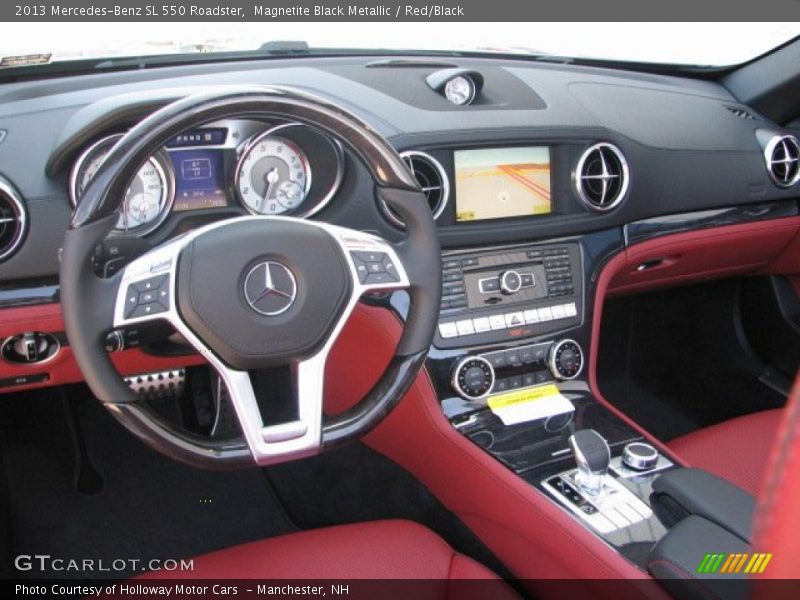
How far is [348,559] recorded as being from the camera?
4.97 ft

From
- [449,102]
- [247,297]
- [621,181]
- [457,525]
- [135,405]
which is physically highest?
[449,102]

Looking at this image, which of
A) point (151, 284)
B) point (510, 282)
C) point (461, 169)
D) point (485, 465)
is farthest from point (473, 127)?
point (151, 284)

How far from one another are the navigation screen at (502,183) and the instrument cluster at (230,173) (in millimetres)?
336

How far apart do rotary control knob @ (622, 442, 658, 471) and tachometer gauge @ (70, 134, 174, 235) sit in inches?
40.1

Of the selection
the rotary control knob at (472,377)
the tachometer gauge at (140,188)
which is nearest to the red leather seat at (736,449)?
the rotary control knob at (472,377)

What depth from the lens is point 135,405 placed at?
126cm

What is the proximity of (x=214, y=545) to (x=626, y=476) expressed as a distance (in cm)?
112

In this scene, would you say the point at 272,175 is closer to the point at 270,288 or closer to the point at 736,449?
the point at 270,288

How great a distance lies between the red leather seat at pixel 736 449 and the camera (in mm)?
1834

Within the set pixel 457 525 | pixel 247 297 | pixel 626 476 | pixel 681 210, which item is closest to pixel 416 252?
pixel 247 297

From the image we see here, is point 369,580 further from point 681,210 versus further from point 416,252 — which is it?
point 681,210

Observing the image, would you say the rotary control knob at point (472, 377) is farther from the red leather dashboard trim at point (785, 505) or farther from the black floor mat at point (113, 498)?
the red leather dashboard trim at point (785, 505)

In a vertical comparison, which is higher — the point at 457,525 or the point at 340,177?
the point at 340,177

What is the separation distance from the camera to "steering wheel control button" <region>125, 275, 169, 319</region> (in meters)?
1.26
